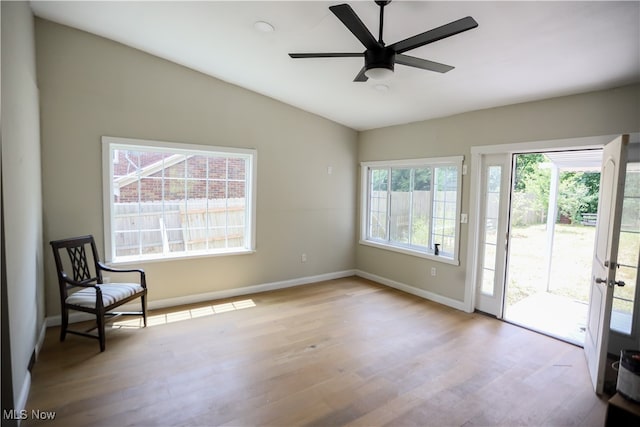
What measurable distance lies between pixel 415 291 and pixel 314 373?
8.13 ft

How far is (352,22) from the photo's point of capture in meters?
1.79

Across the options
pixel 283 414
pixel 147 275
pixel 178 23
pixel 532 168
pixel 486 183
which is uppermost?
pixel 178 23

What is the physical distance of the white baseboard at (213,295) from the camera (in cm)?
357

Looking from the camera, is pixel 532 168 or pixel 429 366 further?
pixel 532 168

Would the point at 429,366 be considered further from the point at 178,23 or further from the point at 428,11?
the point at 178,23

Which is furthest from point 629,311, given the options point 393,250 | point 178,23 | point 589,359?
point 178,23

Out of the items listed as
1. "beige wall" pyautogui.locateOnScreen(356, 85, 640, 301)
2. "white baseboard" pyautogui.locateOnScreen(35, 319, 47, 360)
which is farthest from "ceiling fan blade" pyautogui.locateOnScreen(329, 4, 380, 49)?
"white baseboard" pyautogui.locateOnScreen(35, 319, 47, 360)

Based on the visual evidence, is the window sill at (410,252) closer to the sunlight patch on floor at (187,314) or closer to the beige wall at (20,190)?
the sunlight patch on floor at (187,314)

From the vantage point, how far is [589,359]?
2.80 metres

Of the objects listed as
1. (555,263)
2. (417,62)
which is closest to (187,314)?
(417,62)

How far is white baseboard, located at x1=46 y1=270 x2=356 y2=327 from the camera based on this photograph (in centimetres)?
357

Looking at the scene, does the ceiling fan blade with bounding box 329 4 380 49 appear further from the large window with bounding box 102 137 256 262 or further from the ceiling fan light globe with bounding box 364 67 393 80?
the large window with bounding box 102 137 256 262

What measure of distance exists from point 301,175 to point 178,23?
253 centimetres

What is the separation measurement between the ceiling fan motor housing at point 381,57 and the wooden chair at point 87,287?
296 centimetres
